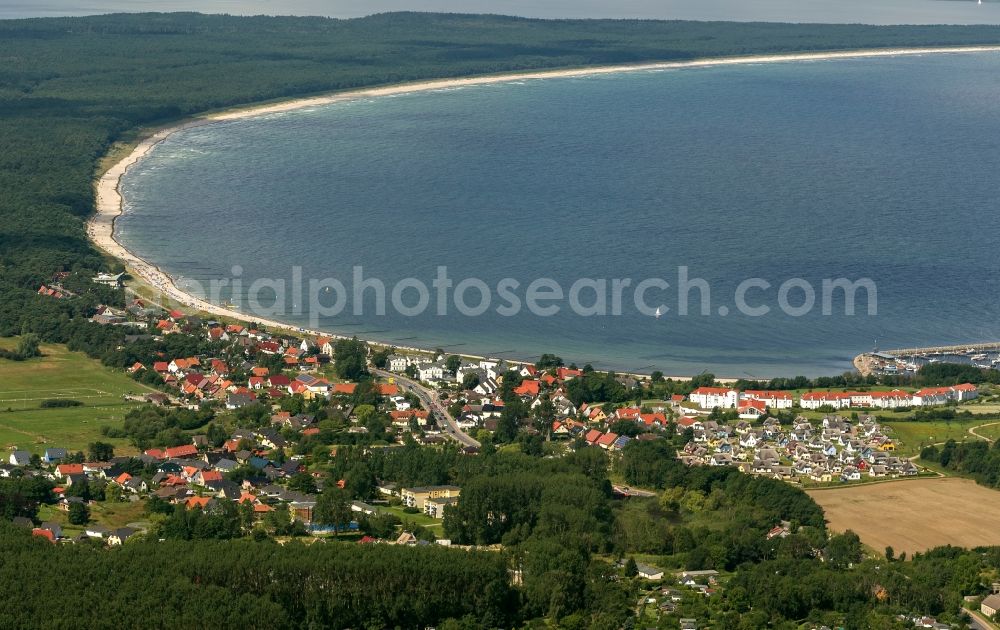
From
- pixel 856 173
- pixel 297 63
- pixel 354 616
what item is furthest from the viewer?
pixel 297 63

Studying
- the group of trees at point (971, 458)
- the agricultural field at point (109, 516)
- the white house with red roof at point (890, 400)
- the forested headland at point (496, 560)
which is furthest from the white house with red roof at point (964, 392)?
the agricultural field at point (109, 516)

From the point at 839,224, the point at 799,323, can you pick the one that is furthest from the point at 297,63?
the point at 799,323

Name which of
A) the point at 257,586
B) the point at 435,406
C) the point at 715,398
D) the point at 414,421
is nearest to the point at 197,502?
the point at 257,586

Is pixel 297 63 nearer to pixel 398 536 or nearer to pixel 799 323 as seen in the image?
pixel 799 323

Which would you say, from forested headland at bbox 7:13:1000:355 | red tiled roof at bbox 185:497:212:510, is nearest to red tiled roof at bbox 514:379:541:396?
red tiled roof at bbox 185:497:212:510

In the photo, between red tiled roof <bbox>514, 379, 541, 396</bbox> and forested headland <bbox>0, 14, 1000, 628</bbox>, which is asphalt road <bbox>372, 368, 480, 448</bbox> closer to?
red tiled roof <bbox>514, 379, 541, 396</bbox>

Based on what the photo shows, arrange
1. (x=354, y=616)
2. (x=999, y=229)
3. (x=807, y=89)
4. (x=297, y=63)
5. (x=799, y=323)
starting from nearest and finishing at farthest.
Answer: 1. (x=354, y=616)
2. (x=799, y=323)
3. (x=999, y=229)
4. (x=807, y=89)
5. (x=297, y=63)

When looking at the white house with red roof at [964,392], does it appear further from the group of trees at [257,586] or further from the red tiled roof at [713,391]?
the group of trees at [257,586]
